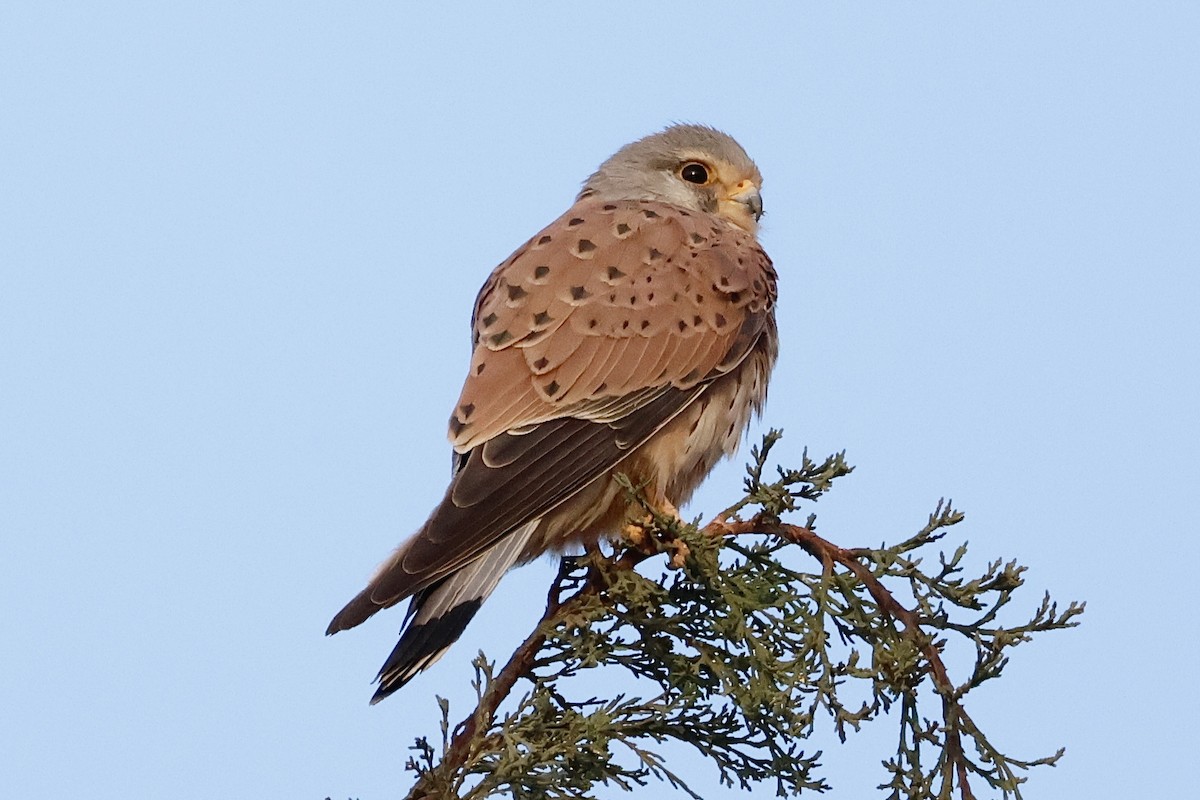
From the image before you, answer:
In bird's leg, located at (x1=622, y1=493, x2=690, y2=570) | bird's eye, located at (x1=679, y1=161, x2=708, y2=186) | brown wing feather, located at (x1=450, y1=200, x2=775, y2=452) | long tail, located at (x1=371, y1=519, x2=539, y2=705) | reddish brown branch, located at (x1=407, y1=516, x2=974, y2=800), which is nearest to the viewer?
reddish brown branch, located at (x1=407, y1=516, x2=974, y2=800)

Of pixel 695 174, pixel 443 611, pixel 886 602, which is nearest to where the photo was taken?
pixel 886 602

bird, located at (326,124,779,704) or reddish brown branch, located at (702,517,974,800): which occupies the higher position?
bird, located at (326,124,779,704)

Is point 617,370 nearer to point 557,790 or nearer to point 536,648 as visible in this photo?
point 536,648

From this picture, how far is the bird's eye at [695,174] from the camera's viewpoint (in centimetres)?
500

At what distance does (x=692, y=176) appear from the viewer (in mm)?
5012

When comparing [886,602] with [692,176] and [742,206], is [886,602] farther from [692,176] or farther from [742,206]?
[692,176]

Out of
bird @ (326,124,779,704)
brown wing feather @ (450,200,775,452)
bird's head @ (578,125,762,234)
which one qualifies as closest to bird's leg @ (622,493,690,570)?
bird @ (326,124,779,704)

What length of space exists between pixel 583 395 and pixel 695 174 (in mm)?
1453

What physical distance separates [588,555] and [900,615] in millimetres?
726

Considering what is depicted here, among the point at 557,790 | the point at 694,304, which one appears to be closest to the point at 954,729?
the point at 557,790

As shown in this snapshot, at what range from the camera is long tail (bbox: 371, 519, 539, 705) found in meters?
3.27

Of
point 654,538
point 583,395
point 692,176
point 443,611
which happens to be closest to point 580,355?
point 583,395

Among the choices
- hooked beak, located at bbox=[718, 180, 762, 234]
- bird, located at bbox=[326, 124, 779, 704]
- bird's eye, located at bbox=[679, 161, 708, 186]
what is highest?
bird's eye, located at bbox=[679, 161, 708, 186]

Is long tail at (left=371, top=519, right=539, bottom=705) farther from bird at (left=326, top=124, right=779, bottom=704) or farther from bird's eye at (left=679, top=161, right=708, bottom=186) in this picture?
bird's eye at (left=679, top=161, right=708, bottom=186)
